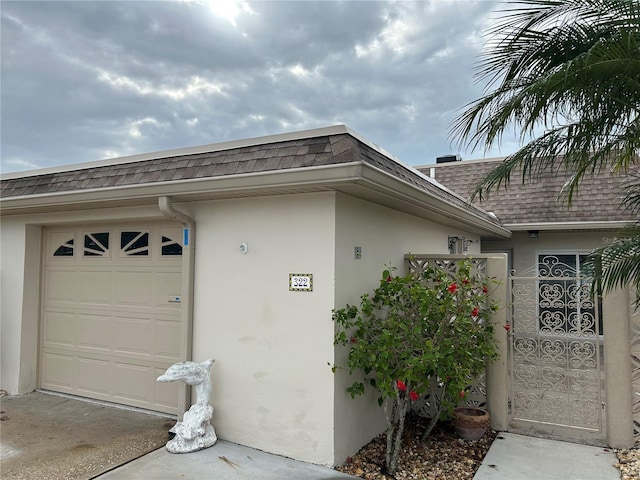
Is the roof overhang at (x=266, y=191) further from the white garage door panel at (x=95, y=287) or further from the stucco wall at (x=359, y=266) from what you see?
the white garage door panel at (x=95, y=287)

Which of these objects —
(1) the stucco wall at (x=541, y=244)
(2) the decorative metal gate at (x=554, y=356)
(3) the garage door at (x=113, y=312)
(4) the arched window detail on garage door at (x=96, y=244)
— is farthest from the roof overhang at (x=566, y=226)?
(4) the arched window detail on garage door at (x=96, y=244)

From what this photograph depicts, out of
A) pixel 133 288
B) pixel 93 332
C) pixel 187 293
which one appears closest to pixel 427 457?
pixel 187 293

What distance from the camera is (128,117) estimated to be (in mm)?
9289

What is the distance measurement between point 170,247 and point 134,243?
0.70 m

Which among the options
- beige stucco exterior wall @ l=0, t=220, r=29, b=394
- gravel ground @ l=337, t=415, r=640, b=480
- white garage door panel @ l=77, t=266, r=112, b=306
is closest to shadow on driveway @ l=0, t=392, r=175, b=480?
beige stucco exterior wall @ l=0, t=220, r=29, b=394

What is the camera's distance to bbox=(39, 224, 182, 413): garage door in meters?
5.63

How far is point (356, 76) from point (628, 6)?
22.0 ft

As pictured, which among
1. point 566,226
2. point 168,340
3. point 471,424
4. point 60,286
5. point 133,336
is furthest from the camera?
point 566,226

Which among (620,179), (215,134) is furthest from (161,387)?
(620,179)

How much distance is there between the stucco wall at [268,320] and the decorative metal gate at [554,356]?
2.62 metres

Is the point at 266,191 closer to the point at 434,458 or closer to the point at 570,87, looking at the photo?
the point at 570,87

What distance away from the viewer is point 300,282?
4375 millimetres

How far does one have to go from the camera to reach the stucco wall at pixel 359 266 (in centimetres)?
425

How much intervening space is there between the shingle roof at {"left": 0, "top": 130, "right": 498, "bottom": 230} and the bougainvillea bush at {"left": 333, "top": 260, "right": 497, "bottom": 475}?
1.30m
